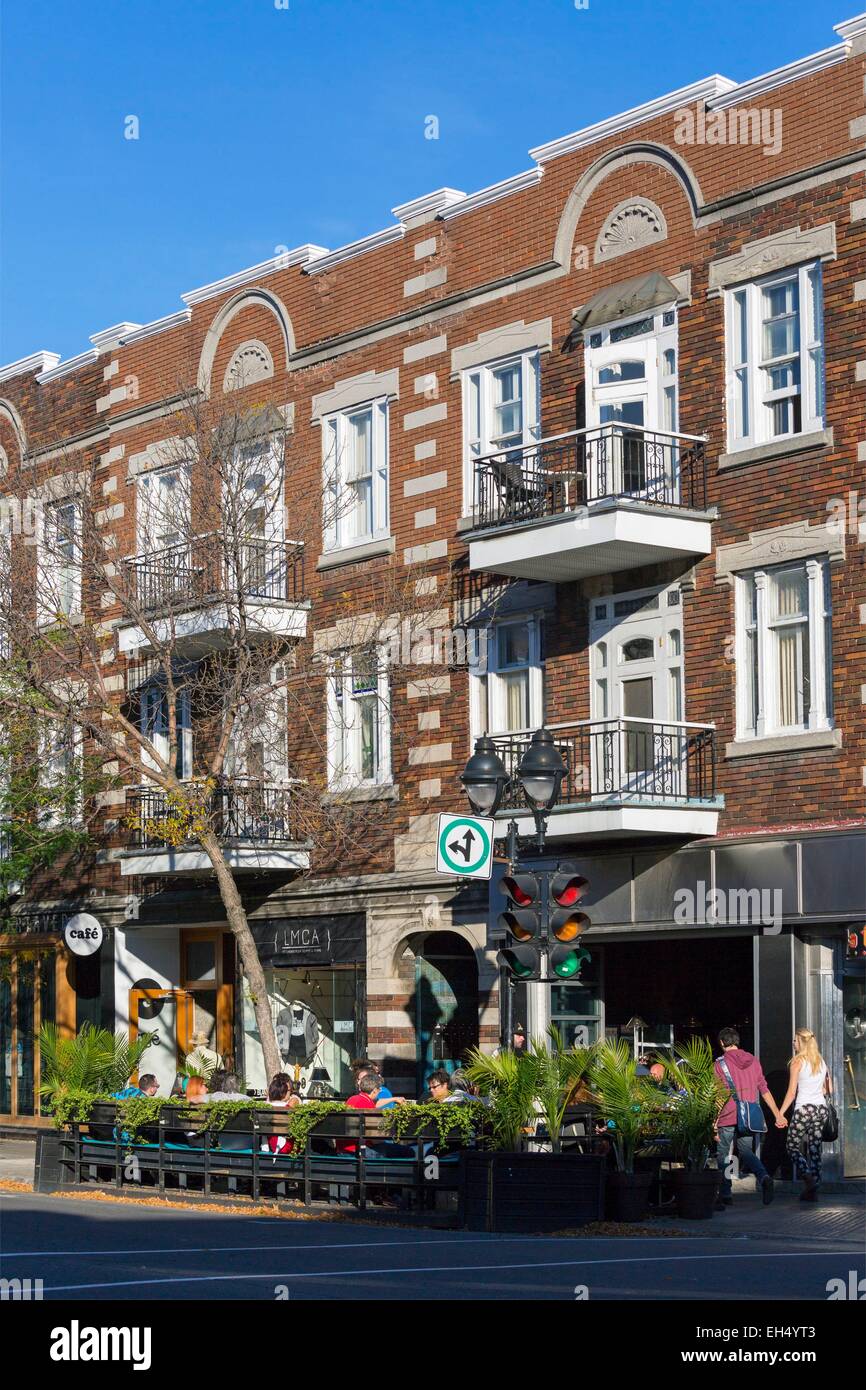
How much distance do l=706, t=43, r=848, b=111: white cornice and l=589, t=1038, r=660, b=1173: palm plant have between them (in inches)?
430

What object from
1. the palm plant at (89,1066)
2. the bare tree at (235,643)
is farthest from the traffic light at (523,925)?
the bare tree at (235,643)

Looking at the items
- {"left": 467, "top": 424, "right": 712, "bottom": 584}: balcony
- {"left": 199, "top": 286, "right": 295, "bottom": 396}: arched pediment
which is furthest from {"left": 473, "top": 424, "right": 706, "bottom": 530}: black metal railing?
{"left": 199, "top": 286, "right": 295, "bottom": 396}: arched pediment

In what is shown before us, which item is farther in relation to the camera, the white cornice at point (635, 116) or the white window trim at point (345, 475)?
the white window trim at point (345, 475)

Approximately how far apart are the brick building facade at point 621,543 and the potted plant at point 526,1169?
149 inches

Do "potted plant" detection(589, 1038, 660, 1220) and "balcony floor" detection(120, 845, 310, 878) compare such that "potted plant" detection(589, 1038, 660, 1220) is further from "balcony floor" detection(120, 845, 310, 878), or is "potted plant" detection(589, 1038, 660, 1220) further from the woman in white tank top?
"balcony floor" detection(120, 845, 310, 878)

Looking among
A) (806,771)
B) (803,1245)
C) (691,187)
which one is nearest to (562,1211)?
(803,1245)

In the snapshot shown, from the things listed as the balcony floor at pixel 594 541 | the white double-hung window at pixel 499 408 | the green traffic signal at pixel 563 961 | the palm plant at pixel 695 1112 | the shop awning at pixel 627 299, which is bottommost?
the palm plant at pixel 695 1112

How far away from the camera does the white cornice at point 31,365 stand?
111ft

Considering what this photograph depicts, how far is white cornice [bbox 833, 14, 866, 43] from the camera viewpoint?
20.9 m

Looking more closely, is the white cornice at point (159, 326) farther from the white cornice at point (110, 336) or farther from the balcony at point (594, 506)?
the balcony at point (594, 506)

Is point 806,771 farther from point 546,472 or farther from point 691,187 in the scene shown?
point 691,187

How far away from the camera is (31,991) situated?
32.8 meters

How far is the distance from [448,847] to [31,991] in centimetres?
1686
